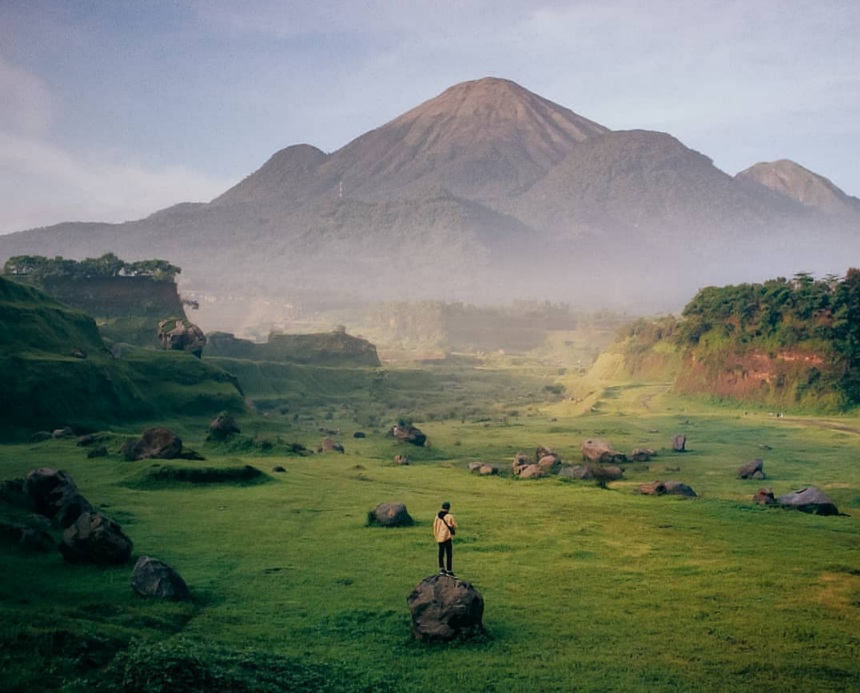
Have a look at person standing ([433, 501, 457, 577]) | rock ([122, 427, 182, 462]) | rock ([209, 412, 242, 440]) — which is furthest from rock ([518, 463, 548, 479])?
person standing ([433, 501, 457, 577])

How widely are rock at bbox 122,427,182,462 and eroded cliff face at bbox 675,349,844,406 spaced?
58.5 metres

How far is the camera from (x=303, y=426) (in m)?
78.1

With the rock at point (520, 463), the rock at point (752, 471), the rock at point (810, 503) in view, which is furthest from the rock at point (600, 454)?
the rock at point (810, 503)

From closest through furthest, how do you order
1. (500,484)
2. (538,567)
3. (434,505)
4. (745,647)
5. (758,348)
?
(745,647), (538,567), (434,505), (500,484), (758,348)

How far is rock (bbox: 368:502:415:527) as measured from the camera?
29062 mm

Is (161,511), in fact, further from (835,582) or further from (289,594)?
(835,582)

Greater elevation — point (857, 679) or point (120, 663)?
point (120, 663)

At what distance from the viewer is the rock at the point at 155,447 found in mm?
41875

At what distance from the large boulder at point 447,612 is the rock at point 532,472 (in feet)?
84.3

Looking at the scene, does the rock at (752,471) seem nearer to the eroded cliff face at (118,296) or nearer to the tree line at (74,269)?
the tree line at (74,269)

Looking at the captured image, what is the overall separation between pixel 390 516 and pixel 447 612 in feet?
36.9

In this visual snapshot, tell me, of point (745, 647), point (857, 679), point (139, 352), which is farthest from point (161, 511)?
point (139, 352)

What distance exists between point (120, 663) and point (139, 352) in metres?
63.4

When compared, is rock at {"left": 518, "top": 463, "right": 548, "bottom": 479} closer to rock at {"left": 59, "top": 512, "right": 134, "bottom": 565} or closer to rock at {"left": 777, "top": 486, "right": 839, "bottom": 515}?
rock at {"left": 777, "top": 486, "right": 839, "bottom": 515}
